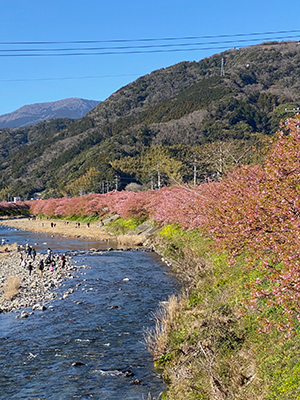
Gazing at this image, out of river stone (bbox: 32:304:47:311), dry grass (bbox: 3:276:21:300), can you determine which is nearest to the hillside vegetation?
river stone (bbox: 32:304:47:311)

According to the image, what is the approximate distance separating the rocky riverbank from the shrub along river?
0.96 metres

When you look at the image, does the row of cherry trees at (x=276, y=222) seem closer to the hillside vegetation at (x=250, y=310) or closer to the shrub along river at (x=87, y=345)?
the hillside vegetation at (x=250, y=310)

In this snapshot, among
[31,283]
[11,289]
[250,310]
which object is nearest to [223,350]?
[250,310]

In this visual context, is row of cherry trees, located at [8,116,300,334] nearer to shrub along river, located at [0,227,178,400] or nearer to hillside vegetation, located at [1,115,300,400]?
hillside vegetation, located at [1,115,300,400]

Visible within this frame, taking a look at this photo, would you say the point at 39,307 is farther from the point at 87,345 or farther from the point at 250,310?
the point at 250,310

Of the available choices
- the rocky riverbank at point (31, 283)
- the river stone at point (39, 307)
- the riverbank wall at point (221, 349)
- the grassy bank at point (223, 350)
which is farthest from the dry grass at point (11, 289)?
the grassy bank at point (223, 350)

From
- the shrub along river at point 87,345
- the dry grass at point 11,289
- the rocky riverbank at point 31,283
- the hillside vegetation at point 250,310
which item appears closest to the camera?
the hillside vegetation at point 250,310

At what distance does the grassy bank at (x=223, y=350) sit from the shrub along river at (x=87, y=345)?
41.8 inches

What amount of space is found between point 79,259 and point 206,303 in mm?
25869

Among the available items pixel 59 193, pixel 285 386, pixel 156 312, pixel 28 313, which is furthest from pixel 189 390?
pixel 59 193

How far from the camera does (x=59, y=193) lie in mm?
178000

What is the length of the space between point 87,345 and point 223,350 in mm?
6018

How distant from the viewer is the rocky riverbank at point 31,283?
74.2 ft

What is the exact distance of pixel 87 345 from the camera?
51.6ft
